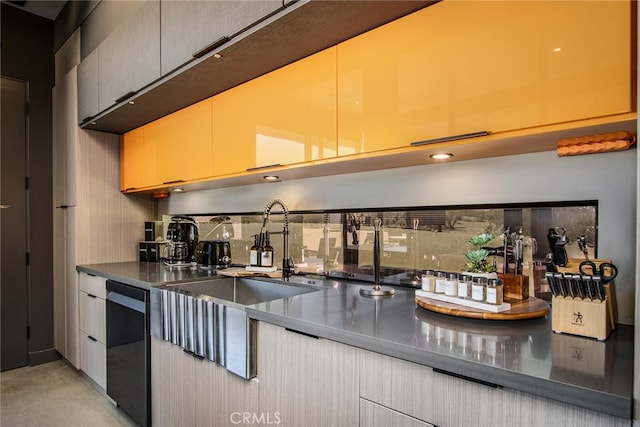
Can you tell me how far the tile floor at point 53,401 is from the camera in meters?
2.32

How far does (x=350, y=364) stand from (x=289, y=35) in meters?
1.29

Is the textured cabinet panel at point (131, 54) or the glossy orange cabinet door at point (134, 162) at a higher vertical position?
the textured cabinet panel at point (131, 54)

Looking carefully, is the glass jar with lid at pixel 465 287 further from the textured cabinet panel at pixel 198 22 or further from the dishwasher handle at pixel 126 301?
the dishwasher handle at pixel 126 301

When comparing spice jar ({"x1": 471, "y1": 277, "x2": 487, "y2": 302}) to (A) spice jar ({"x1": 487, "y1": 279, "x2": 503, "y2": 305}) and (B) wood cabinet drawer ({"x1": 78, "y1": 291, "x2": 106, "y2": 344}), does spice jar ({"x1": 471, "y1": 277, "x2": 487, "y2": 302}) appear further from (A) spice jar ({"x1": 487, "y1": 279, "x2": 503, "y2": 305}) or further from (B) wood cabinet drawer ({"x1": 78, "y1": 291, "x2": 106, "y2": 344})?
(B) wood cabinet drawer ({"x1": 78, "y1": 291, "x2": 106, "y2": 344})

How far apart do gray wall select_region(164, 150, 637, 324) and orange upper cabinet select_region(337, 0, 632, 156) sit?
352 mm

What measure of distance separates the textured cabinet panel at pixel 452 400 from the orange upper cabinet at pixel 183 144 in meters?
1.67

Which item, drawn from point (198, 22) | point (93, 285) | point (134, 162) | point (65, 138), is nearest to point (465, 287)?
point (198, 22)

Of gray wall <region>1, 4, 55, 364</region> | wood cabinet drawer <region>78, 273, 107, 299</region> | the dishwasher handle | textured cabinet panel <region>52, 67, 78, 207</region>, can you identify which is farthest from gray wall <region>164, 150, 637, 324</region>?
gray wall <region>1, 4, 55, 364</region>

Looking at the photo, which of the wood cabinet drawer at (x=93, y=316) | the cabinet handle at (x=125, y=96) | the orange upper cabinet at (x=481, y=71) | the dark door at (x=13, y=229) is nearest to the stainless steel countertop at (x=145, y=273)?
the wood cabinet drawer at (x=93, y=316)

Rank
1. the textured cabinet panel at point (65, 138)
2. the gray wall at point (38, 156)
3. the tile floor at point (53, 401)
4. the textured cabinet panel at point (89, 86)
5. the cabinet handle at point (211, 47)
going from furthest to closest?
the gray wall at point (38, 156)
the textured cabinet panel at point (65, 138)
the textured cabinet panel at point (89, 86)
the tile floor at point (53, 401)
the cabinet handle at point (211, 47)

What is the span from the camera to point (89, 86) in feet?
9.34

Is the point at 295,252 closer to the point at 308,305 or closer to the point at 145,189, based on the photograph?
the point at 308,305

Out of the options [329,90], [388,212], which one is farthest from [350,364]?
[329,90]
